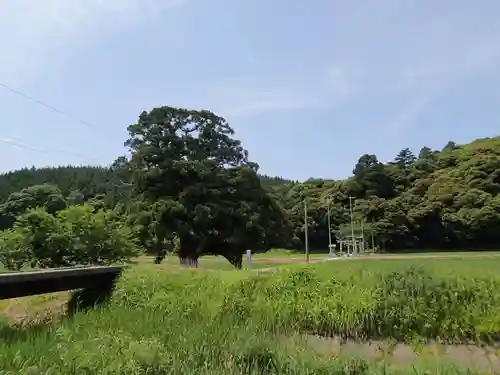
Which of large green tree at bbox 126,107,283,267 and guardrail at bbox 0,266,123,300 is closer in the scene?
guardrail at bbox 0,266,123,300

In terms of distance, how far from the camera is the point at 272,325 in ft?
26.8

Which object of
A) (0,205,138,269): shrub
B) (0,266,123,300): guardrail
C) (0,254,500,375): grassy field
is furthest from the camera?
(0,205,138,269): shrub

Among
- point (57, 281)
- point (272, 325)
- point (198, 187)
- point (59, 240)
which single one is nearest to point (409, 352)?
point (272, 325)

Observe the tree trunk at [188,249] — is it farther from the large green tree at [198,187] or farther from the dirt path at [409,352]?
the dirt path at [409,352]

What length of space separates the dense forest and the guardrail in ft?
28.8

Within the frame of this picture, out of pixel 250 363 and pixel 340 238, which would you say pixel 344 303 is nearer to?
pixel 250 363

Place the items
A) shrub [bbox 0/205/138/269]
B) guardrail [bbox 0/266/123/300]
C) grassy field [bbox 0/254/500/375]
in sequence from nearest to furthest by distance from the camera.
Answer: grassy field [bbox 0/254/500/375]
guardrail [bbox 0/266/123/300]
shrub [bbox 0/205/138/269]

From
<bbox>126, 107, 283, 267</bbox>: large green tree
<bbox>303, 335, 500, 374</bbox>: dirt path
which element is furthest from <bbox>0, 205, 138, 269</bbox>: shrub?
<bbox>303, 335, 500, 374</bbox>: dirt path

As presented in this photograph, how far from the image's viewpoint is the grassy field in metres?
5.45

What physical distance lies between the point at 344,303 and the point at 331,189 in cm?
6071

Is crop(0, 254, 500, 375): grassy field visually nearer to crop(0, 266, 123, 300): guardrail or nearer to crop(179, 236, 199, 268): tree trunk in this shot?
crop(0, 266, 123, 300): guardrail

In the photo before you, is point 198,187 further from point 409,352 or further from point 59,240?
point 409,352

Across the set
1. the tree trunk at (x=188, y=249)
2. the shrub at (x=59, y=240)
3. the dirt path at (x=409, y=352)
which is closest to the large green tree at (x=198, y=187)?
the tree trunk at (x=188, y=249)

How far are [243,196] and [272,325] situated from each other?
2005 cm
